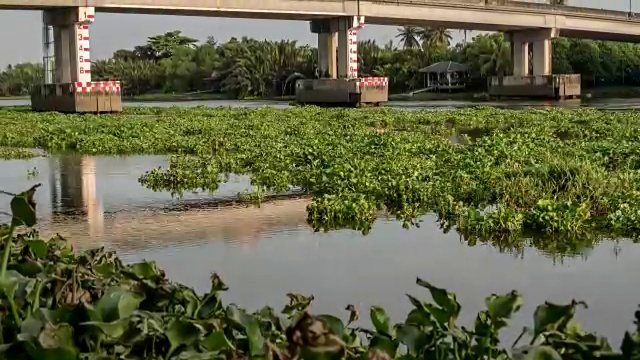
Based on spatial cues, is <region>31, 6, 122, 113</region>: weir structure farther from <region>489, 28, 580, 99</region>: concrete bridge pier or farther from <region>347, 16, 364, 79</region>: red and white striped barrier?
<region>489, 28, 580, 99</region>: concrete bridge pier

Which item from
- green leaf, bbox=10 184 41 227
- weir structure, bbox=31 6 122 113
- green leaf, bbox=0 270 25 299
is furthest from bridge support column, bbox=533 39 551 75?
green leaf, bbox=0 270 25 299

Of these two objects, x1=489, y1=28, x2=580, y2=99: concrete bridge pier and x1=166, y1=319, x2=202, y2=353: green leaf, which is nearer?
x1=166, y1=319, x2=202, y2=353: green leaf

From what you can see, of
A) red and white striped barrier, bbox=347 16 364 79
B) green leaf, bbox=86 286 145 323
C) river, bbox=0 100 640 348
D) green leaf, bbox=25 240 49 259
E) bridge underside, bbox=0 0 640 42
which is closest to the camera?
green leaf, bbox=86 286 145 323

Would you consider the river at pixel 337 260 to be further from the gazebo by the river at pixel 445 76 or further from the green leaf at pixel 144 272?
the gazebo by the river at pixel 445 76

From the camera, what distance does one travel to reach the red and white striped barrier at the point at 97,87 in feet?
114

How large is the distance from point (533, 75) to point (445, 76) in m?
16.2

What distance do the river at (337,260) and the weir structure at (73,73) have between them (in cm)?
2582

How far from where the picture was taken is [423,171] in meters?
11.1

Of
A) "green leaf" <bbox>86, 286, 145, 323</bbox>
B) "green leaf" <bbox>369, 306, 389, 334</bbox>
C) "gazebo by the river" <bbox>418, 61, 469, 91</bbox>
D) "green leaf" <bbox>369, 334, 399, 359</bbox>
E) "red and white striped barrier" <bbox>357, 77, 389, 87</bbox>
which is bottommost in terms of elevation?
"green leaf" <bbox>369, 334, 399, 359</bbox>

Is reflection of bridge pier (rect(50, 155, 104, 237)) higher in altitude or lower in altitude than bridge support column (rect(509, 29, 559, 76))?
lower

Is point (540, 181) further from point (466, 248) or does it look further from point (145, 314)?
point (145, 314)

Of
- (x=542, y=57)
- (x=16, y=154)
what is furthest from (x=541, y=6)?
(x=16, y=154)

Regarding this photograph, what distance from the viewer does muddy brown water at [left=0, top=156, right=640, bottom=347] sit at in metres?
5.71

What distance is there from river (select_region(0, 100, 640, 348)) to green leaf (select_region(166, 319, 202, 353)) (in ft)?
8.95
